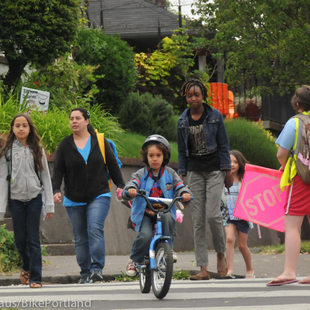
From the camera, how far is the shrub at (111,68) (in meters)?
20.4

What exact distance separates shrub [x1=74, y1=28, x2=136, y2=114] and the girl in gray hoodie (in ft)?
36.3

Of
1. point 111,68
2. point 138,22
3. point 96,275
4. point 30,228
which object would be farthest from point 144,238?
point 138,22

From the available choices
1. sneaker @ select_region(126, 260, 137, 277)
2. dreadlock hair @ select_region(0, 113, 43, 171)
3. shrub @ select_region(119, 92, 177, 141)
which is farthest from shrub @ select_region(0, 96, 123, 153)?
sneaker @ select_region(126, 260, 137, 277)

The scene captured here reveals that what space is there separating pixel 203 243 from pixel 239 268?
2.34 m

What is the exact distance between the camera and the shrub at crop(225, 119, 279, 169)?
21.4m

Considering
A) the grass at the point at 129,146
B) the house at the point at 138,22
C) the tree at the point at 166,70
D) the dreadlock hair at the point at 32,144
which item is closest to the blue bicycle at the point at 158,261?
the dreadlock hair at the point at 32,144

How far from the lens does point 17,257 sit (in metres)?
10.7

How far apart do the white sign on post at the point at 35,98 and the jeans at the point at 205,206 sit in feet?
24.0

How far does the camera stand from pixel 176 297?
273 inches

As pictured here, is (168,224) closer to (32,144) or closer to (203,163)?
(203,163)

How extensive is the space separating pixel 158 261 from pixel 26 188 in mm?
2296

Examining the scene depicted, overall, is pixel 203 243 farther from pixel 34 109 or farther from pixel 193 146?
pixel 34 109

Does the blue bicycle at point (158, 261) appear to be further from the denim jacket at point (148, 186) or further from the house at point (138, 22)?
the house at point (138, 22)

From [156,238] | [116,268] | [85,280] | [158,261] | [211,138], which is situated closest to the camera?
[158,261]
